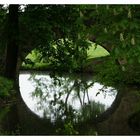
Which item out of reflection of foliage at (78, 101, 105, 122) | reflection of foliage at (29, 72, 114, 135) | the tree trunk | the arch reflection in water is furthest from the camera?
the arch reflection in water

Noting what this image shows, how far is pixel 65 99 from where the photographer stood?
12297 millimetres

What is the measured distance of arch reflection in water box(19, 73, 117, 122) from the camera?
10.2 metres

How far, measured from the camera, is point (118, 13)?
18.9 feet

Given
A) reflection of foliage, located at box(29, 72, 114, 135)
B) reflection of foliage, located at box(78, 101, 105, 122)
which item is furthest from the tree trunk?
reflection of foliage, located at box(78, 101, 105, 122)

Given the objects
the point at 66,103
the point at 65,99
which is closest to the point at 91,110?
the point at 66,103

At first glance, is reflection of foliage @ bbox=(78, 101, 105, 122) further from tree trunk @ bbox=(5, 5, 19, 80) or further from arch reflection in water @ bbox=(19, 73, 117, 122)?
tree trunk @ bbox=(5, 5, 19, 80)

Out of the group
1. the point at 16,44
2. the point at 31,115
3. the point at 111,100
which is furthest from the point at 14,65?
the point at 111,100

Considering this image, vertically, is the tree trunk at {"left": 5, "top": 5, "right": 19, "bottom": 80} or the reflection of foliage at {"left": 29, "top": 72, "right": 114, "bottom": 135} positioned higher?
the tree trunk at {"left": 5, "top": 5, "right": 19, "bottom": 80}

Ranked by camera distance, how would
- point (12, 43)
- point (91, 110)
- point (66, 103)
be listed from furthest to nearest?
point (66, 103), point (91, 110), point (12, 43)

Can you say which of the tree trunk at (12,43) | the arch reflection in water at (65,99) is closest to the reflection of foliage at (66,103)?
the arch reflection in water at (65,99)

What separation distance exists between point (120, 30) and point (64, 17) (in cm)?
396

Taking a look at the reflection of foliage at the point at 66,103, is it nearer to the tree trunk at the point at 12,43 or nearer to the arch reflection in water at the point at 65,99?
the arch reflection in water at the point at 65,99

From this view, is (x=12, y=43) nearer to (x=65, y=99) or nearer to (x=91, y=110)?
(x=91, y=110)
